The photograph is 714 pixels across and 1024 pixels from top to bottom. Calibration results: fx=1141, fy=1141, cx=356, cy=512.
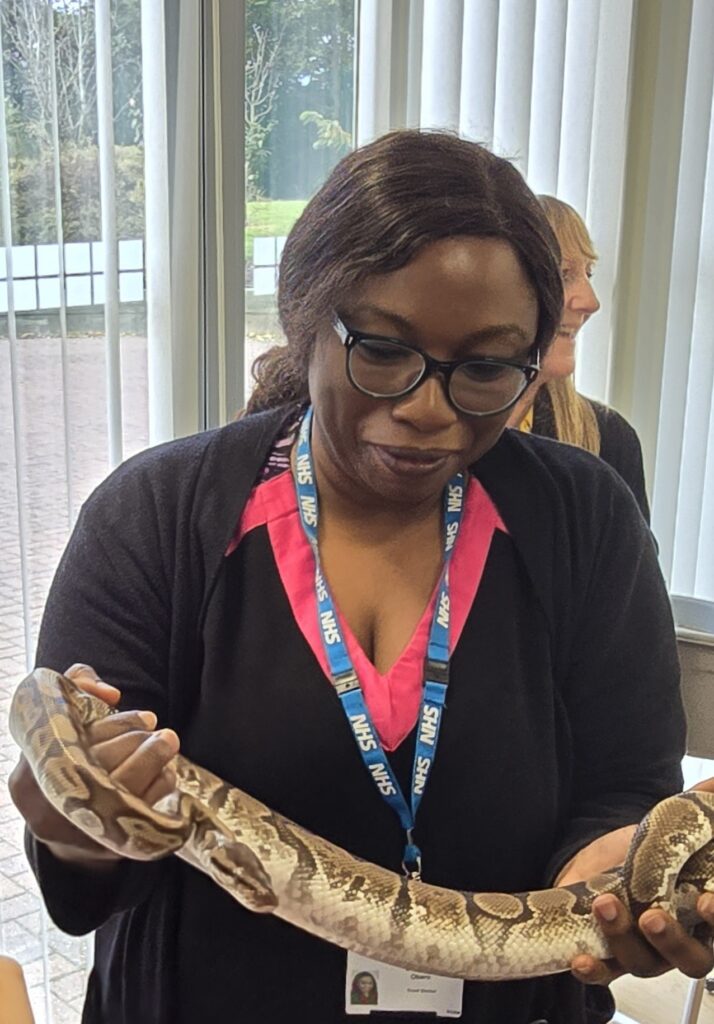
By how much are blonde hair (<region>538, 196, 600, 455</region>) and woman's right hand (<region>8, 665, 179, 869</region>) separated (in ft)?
4.73

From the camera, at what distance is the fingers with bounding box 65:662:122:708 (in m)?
1.02

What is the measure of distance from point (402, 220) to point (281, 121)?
1507mm

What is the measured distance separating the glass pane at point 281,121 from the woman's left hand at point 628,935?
1415 mm

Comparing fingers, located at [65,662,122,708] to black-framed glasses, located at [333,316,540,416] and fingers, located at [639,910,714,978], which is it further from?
fingers, located at [639,910,714,978]

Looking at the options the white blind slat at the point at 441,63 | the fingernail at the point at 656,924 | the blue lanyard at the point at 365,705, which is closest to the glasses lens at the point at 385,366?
the blue lanyard at the point at 365,705

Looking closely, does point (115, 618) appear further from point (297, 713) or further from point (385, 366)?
point (385, 366)

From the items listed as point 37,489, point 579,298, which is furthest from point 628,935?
point 579,298

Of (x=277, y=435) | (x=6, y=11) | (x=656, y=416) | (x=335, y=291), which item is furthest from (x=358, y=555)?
(x=656, y=416)

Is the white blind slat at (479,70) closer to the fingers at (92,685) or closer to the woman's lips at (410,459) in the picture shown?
the woman's lips at (410,459)

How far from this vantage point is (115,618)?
1181 millimetres

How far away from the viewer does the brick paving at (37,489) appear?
1978 mm

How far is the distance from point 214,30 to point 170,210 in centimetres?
38

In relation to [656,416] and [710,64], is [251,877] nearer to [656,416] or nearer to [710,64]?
[656,416]

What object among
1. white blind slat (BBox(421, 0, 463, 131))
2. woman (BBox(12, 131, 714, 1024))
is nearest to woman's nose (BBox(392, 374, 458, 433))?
woman (BBox(12, 131, 714, 1024))
